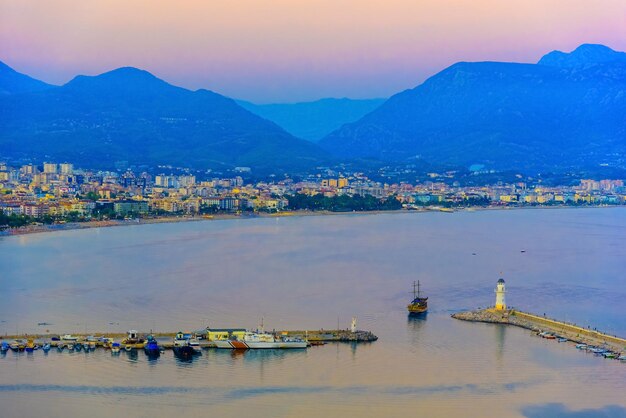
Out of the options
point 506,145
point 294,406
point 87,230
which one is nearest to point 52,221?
point 87,230

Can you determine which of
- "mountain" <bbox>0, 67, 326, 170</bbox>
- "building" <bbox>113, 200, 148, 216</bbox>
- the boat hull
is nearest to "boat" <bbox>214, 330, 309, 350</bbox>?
the boat hull

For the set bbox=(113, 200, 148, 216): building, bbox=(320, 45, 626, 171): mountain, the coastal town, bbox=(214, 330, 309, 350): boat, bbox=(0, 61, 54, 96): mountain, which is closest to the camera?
bbox=(214, 330, 309, 350): boat

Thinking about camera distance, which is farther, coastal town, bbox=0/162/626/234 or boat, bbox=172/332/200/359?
coastal town, bbox=0/162/626/234

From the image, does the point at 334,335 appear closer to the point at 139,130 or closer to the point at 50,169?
the point at 50,169

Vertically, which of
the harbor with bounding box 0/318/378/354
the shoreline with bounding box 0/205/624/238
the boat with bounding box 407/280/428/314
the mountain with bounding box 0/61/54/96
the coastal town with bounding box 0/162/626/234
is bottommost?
the harbor with bounding box 0/318/378/354

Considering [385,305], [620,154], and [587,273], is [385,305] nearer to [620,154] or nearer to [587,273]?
[587,273]

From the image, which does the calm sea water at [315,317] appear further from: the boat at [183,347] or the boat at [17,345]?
the boat at [17,345]

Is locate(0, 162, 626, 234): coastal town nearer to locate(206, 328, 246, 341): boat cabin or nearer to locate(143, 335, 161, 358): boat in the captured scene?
locate(206, 328, 246, 341): boat cabin
